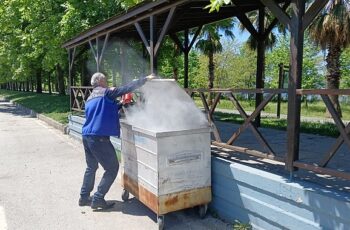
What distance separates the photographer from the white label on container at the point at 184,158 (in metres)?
4.54

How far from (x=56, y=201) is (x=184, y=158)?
2417 millimetres

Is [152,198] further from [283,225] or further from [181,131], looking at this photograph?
[283,225]

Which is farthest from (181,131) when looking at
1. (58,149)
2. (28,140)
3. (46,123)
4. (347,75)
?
(347,75)

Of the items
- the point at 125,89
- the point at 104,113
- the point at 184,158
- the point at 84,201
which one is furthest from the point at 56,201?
the point at 184,158

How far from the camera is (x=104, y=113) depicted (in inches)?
210

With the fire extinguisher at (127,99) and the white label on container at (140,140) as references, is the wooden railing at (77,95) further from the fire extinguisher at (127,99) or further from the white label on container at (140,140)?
the white label on container at (140,140)

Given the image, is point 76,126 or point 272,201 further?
point 76,126

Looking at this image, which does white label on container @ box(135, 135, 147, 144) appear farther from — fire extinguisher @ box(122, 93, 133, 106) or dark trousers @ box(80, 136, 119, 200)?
fire extinguisher @ box(122, 93, 133, 106)

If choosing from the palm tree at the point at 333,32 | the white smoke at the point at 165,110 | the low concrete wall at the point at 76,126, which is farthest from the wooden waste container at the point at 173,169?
the palm tree at the point at 333,32

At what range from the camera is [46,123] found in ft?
54.4

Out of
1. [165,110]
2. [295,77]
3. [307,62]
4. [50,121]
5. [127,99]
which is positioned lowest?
[50,121]

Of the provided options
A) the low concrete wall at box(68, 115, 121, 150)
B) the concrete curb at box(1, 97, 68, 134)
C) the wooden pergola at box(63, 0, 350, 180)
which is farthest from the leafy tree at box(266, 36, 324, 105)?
the wooden pergola at box(63, 0, 350, 180)

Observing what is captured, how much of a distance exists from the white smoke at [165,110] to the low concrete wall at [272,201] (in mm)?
674

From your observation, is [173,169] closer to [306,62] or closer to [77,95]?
[77,95]
